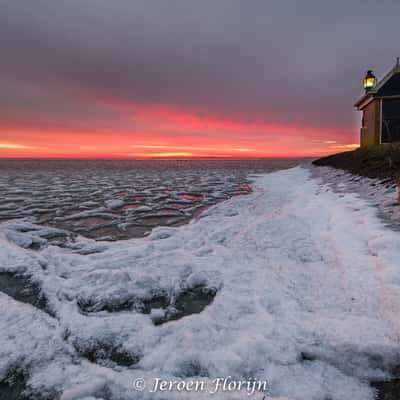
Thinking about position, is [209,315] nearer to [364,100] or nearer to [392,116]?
[392,116]

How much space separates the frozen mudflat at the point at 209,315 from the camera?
1.94 m

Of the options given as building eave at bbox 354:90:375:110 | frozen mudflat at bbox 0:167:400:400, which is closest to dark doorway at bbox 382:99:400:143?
building eave at bbox 354:90:375:110

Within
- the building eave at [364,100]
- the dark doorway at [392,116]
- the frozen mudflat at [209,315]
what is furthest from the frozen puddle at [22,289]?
the building eave at [364,100]

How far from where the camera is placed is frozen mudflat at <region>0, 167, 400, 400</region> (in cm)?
194

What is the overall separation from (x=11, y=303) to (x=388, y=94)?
2268 centimetres

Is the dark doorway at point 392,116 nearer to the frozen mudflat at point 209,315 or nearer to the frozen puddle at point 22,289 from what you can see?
the frozen mudflat at point 209,315

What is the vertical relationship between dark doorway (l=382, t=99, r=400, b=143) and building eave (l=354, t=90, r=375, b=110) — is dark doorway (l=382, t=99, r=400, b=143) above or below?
below

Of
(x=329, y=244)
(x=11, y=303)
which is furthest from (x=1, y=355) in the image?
(x=329, y=244)

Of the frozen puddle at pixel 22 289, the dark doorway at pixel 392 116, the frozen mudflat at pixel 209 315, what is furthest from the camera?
the dark doorway at pixel 392 116

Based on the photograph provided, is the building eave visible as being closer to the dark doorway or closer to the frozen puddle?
the dark doorway

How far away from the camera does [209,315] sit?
2.75 metres

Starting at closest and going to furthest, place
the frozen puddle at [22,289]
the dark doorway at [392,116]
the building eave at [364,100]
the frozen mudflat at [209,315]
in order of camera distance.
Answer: the frozen mudflat at [209,315]
the frozen puddle at [22,289]
the dark doorway at [392,116]
the building eave at [364,100]

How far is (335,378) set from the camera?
1.89 m

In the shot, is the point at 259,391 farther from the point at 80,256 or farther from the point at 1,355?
the point at 80,256
